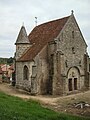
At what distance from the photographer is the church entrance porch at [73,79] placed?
129 feet

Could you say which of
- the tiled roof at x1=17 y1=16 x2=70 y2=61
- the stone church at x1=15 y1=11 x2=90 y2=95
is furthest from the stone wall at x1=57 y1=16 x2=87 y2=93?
the tiled roof at x1=17 y1=16 x2=70 y2=61

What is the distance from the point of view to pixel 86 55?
41.4 metres

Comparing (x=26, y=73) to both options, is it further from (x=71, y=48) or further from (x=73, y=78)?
(x=71, y=48)

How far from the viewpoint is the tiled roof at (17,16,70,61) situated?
128 ft

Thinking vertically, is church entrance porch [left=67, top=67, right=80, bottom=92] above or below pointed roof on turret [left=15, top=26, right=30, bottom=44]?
below

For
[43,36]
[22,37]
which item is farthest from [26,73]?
[43,36]

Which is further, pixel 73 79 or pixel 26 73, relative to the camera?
pixel 26 73

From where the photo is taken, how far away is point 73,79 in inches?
1567

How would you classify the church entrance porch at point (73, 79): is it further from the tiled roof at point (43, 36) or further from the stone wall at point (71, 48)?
the tiled roof at point (43, 36)

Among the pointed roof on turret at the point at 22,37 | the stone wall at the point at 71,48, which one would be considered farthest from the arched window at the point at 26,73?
the stone wall at the point at 71,48

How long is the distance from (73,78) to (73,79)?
0.16 metres

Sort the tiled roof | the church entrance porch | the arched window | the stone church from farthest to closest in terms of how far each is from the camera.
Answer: the arched window, the church entrance porch, the tiled roof, the stone church

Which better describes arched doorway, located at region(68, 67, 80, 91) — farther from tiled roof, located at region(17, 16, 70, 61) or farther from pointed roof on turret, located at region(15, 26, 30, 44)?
pointed roof on turret, located at region(15, 26, 30, 44)

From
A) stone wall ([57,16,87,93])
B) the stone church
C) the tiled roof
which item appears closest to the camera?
the stone church
